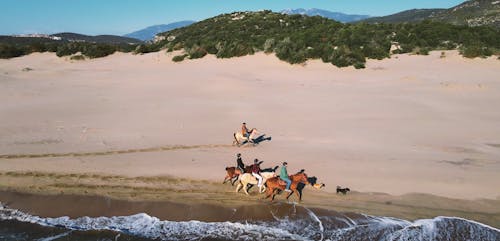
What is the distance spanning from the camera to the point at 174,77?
2638 cm

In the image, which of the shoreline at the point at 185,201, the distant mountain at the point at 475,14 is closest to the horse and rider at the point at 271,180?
the shoreline at the point at 185,201

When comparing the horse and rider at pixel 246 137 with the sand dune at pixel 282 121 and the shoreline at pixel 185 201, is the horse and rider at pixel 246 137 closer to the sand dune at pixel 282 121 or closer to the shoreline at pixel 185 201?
the sand dune at pixel 282 121

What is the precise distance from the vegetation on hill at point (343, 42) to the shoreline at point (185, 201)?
16531 mm

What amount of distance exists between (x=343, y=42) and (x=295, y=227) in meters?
22.5

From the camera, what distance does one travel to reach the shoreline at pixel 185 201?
1047cm

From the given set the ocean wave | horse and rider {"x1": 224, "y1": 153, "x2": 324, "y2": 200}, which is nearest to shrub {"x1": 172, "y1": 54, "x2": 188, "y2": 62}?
horse and rider {"x1": 224, "y1": 153, "x2": 324, "y2": 200}

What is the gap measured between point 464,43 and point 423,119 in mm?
16342

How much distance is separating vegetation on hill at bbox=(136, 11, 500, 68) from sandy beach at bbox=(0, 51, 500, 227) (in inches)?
44.1

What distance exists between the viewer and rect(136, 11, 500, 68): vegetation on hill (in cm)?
2786

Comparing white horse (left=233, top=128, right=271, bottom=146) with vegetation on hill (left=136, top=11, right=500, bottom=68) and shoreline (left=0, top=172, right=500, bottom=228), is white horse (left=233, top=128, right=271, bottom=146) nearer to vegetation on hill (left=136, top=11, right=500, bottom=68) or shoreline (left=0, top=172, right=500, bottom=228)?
shoreline (left=0, top=172, right=500, bottom=228)

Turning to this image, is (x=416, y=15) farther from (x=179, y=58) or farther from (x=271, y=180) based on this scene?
(x=271, y=180)

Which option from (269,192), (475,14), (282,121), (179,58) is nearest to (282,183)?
(269,192)

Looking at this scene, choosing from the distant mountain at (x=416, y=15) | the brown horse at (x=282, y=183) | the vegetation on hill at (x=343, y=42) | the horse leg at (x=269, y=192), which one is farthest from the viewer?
the distant mountain at (x=416, y=15)

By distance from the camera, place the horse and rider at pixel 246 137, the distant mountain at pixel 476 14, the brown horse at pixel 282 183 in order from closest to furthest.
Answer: the brown horse at pixel 282 183 → the horse and rider at pixel 246 137 → the distant mountain at pixel 476 14
